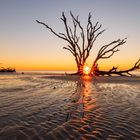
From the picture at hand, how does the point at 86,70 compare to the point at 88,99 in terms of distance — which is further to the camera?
the point at 86,70

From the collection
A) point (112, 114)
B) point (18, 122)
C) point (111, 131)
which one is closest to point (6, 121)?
point (18, 122)

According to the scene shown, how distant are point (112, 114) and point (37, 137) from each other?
6.55 ft

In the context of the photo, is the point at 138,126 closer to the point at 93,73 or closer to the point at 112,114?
the point at 112,114

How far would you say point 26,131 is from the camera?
3238 mm

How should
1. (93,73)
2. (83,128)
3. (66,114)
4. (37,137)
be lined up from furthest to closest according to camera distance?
(93,73) < (66,114) < (83,128) < (37,137)

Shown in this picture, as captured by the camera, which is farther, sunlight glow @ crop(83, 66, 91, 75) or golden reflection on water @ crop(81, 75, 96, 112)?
sunlight glow @ crop(83, 66, 91, 75)

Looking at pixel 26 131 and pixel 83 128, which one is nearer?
pixel 26 131

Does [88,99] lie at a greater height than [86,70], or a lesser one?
lesser

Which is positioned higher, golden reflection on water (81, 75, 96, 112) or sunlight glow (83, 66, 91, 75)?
sunlight glow (83, 66, 91, 75)

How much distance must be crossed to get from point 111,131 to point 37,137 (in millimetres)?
1095

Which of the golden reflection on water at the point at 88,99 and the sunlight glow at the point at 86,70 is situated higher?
the sunlight glow at the point at 86,70

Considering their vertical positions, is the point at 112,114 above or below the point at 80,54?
below

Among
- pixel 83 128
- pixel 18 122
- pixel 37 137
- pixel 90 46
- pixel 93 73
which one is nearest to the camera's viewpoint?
pixel 37 137

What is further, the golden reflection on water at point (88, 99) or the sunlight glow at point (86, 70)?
the sunlight glow at point (86, 70)
